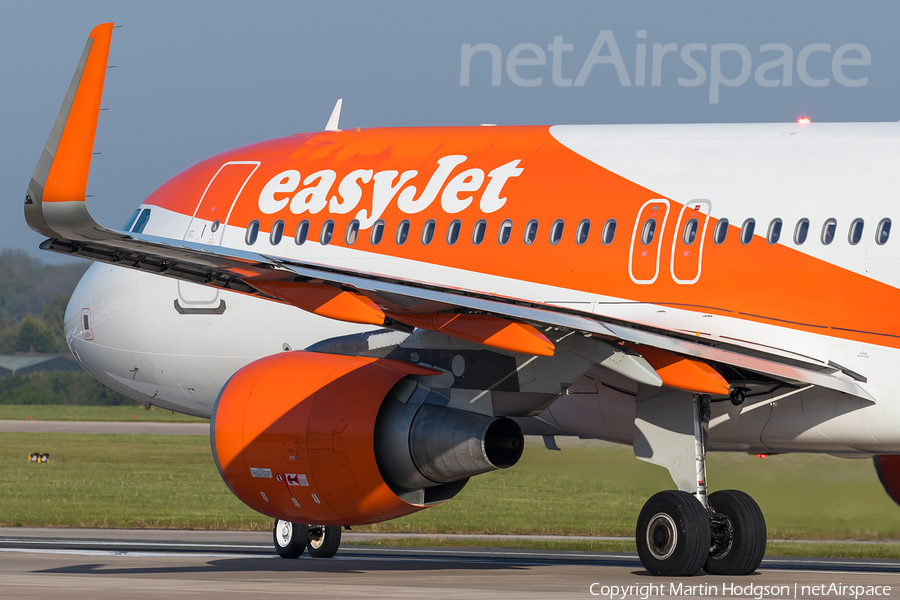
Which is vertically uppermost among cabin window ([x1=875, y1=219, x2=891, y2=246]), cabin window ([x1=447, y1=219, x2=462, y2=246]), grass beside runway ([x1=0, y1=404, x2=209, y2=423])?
grass beside runway ([x1=0, y1=404, x2=209, y2=423])

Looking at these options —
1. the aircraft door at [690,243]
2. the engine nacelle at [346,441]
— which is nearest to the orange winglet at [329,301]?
the engine nacelle at [346,441]

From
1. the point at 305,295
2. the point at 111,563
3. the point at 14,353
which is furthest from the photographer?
the point at 14,353

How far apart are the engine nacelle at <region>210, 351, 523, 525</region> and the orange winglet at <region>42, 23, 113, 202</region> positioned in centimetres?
429

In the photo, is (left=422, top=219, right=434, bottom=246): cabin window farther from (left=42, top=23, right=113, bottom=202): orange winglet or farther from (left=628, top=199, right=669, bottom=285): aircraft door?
(left=42, top=23, right=113, bottom=202): orange winglet

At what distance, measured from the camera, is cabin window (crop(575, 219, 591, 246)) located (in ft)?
48.6

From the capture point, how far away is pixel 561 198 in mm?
15172

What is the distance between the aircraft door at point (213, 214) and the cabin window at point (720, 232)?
22.0 feet

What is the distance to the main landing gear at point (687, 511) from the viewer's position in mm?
12992

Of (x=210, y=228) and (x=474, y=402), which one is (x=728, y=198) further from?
(x=210, y=228)

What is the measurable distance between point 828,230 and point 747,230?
2.63 feet

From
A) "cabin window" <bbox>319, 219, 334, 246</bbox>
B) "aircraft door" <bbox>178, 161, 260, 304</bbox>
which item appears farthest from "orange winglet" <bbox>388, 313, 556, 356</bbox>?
"aircraft door" <bbox>178, 161, 260, 304</bbox>

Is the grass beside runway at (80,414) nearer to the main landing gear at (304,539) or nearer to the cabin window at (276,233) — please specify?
the main landing gear at (304,539)

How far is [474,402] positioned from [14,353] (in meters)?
101

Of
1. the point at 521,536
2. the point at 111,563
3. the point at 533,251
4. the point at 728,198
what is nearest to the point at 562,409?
the point at 533,251
